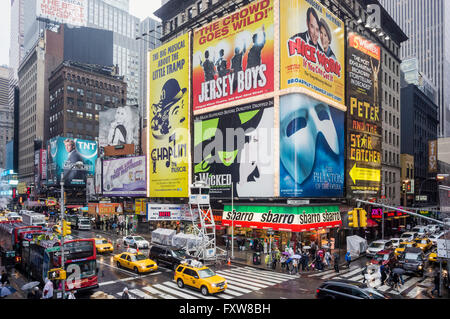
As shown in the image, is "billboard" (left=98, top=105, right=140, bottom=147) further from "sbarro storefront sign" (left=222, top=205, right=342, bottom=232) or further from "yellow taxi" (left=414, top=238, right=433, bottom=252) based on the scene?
"yellow taxi" (left=414, top=238, right=433, bottom=252)

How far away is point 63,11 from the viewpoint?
155625 millimetres

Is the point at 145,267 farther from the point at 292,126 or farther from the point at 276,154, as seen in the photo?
the point at 292,126

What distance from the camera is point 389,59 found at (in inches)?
2413

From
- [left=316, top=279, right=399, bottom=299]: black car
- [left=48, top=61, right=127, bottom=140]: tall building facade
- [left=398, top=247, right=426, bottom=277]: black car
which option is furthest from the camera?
[left=48, top=61, right=127, bottom=140]: tall building facade

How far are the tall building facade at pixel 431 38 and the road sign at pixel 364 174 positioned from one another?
169m

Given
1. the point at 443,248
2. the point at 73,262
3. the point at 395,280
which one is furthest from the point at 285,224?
the point at 73,262

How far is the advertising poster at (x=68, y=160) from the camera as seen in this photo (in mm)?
92375

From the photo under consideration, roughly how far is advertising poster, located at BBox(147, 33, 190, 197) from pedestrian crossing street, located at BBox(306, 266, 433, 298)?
24.8 metres

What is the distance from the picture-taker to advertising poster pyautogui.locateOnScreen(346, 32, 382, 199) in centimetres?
4278

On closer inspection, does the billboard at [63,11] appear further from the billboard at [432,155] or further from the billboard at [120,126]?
the billboard at [432,155]

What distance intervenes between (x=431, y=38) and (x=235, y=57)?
195 meters

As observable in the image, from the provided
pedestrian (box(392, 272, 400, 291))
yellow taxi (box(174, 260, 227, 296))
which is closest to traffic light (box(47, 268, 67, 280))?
yellow taxi (box(174, 260, 227, 296))

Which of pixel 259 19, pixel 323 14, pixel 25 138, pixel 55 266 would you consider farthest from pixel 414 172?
pixel 25 138

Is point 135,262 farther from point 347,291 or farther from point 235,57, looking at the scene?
point 235,57
